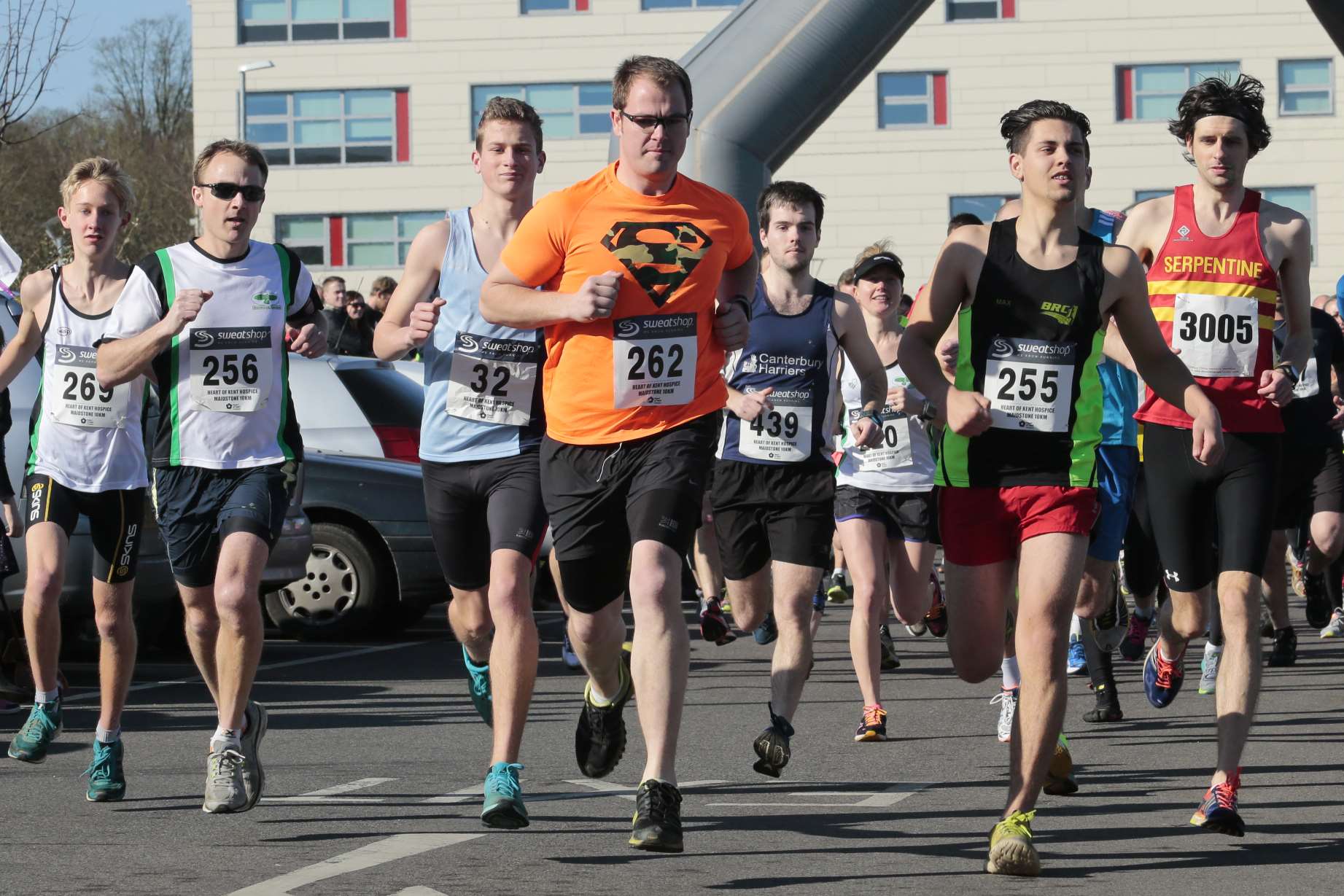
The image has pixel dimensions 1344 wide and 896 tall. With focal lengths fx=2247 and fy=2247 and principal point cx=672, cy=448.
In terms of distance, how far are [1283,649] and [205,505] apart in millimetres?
7375

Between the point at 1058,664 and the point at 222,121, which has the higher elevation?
the point at 222,121

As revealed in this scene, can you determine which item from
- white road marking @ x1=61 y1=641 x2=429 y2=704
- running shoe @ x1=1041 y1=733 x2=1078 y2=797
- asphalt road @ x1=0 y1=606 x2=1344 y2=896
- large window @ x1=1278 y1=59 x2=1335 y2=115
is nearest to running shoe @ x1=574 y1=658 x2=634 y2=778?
asphalt road @ x1=0 y1=606 x2=1344 y2=896

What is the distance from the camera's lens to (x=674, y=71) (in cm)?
673

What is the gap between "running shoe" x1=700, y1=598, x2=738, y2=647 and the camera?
43.3ft

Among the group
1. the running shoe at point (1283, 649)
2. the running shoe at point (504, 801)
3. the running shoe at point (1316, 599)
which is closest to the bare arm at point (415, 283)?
the running shoe at point (504, 801)

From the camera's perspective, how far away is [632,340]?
259 inches

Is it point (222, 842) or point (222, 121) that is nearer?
point (222, 842)

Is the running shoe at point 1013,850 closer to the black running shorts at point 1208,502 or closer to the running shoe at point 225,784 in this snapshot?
the black running shorts at point 1208,502

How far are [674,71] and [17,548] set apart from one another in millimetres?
5683

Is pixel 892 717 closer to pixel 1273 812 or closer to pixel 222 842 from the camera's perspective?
pixel 1273 812

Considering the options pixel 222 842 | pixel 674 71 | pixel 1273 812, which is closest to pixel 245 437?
pixel 222 842

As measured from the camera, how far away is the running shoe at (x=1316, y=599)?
46.2 feet

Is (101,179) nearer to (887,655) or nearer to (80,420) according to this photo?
(80,420)

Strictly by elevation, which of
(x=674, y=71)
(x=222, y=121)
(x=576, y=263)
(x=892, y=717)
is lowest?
(x=892, y=717)
